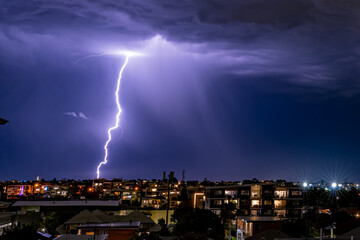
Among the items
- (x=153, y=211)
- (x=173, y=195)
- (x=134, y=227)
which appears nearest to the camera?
(x=134, y=227)

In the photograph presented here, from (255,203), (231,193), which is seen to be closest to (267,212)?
(255,203)

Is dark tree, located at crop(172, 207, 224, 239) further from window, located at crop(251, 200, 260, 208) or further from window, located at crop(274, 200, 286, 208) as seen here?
window, located at crop(274, 200, 286, 208)

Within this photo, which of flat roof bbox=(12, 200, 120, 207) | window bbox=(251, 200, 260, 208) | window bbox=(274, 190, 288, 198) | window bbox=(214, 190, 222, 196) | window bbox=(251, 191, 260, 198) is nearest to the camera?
flat roof bbox=(12, 200, 120, 207)

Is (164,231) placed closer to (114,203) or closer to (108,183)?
(114,203)

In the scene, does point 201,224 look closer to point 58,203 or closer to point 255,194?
point 255,194

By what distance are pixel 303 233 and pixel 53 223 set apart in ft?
80.5

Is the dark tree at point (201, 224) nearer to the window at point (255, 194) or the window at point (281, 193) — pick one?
the window at point (255, 194)

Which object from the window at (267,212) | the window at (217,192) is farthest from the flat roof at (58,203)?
the window at (267,212)

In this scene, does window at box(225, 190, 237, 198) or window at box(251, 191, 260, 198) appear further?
window at box(225, 190, 237, 198)

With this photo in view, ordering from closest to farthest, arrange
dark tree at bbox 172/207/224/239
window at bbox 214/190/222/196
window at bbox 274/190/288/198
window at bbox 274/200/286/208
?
dark tree at bbox 172/207/224/239
window at bbox 274/200/286/208
window at bbox 274/190/288/198
window at bbox 214/190/222/196

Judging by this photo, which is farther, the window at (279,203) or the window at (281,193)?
the window at (281,193)

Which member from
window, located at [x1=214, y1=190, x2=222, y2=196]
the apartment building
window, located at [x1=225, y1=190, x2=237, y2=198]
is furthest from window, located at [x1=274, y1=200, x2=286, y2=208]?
window, located at [x1=214, y1=190, x2=222, y2=196]

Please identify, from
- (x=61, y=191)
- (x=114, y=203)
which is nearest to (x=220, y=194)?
(x=114, y=203)

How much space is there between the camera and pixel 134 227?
2572 centimetres
